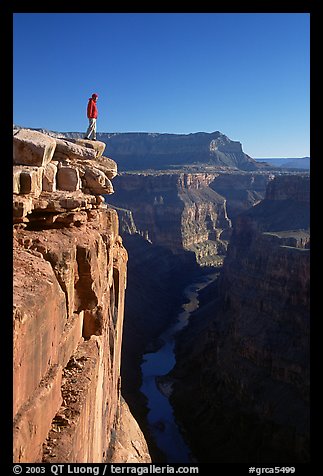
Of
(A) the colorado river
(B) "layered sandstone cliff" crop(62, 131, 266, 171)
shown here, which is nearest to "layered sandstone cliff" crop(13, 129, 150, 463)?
(A) the colorado river

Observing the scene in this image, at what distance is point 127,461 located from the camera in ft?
57.7

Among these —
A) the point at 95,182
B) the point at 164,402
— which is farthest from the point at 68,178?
the point at 164,402

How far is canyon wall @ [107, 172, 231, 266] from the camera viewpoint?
383ft

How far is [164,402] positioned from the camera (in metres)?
50.1

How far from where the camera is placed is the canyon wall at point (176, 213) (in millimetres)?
116875

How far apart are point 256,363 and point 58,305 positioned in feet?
136

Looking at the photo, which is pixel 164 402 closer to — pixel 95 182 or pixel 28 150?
pixel 95 182

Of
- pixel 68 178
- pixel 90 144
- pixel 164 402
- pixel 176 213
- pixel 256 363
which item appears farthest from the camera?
pixel 176 213

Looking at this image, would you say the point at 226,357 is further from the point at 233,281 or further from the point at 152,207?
the point at 152,207

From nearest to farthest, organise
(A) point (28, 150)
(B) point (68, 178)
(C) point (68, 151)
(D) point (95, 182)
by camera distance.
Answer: (A) point (28, 150)
(B) point (68, 178)
(C) point (68, 151)
(D) point (95, 182)

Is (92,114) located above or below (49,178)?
above

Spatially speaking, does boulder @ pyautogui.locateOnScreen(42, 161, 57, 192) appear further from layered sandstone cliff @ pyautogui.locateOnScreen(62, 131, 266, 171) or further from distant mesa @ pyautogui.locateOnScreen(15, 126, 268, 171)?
layered sandstone cliff @ pyautogui.locateOnScreen(62, 131, 266, 171)

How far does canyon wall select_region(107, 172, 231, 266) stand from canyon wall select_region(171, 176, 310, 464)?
157 feet

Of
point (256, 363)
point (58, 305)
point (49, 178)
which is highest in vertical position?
point (49, 178)
